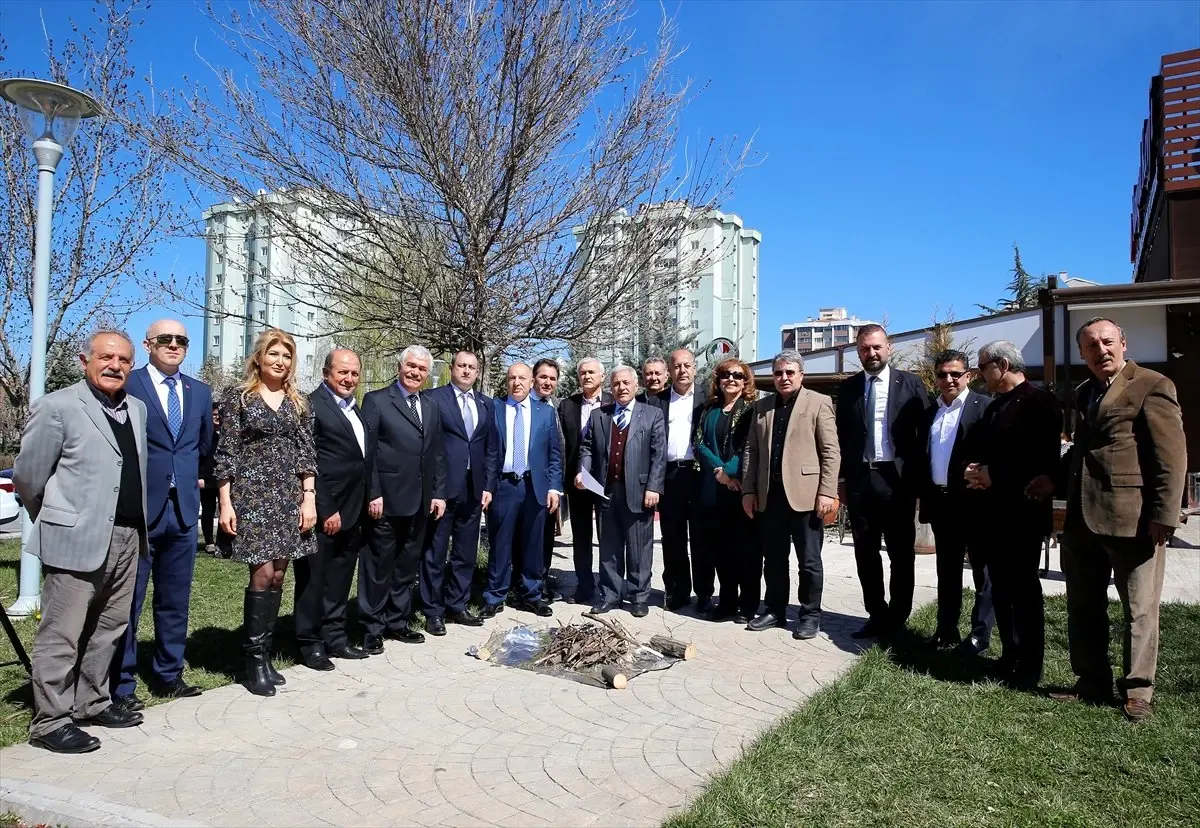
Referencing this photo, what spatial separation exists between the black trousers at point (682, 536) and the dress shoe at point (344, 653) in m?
2.71

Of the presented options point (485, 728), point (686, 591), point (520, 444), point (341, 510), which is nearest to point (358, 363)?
point (341, 510)

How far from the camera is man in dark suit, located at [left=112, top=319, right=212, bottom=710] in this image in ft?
15.0

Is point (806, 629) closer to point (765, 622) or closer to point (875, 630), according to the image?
point (765, 622)

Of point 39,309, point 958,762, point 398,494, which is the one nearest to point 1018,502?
point 958,762

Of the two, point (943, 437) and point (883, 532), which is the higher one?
point (943, 437)

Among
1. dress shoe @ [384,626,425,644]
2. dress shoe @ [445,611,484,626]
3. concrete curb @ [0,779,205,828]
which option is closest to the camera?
concrete curb @ [0,779,205,828]

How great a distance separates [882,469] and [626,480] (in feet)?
6.69

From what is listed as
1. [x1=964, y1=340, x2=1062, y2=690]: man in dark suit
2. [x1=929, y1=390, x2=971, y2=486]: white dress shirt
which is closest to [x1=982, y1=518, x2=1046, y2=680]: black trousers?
[x1=964, y1=340, x2=1062, y2=690]: man in dark suit

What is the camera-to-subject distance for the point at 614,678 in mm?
4992

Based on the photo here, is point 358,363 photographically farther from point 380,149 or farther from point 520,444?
point 380,149

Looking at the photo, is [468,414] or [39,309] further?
[39,309]

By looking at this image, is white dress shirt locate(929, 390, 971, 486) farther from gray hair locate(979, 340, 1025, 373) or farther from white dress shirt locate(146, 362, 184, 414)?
white dress shirt locate(146, 362, 184, 414)

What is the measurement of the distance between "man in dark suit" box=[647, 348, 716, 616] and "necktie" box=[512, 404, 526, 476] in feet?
3.81

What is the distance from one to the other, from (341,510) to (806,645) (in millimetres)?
3428
